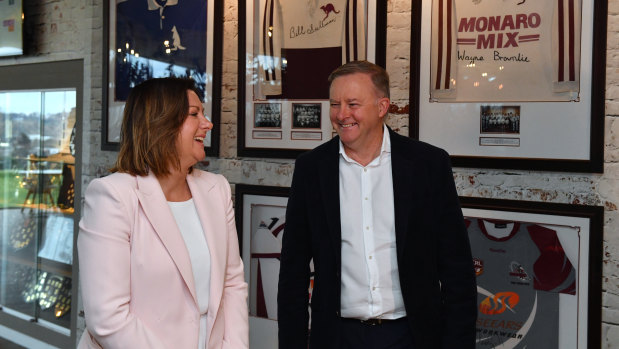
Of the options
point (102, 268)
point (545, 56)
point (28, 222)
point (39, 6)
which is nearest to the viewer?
point (102, 268)

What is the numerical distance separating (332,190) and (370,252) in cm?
26

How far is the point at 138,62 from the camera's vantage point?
3865 mm

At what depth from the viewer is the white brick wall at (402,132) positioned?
91.0 inches

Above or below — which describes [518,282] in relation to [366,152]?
below

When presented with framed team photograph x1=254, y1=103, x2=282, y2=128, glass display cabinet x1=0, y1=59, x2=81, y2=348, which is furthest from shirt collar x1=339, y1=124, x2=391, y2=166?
glass display cabinet x1=0, y1=59, x2=81, y2=348

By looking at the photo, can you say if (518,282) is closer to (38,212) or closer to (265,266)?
(265,266)

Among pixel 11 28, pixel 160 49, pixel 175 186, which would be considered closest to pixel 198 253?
pixel 175 186

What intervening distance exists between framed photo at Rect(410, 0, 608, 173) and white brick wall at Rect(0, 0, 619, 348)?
0.04m

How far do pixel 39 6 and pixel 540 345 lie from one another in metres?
4.17

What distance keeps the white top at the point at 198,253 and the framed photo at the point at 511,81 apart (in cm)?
114

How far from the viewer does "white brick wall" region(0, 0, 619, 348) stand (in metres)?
2.31

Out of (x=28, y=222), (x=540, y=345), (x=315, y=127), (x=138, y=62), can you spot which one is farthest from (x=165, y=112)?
(x=28, y=222)

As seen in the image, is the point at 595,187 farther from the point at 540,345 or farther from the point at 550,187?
the point at 540,345

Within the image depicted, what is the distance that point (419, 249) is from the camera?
7.01 feet
